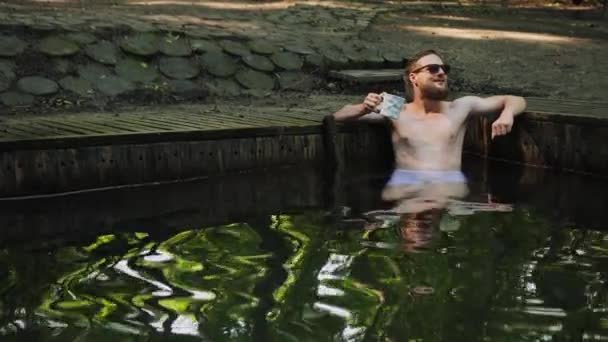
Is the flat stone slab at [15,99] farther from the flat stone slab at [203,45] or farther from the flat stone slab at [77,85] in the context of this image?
the flat stone slab at [203,45]

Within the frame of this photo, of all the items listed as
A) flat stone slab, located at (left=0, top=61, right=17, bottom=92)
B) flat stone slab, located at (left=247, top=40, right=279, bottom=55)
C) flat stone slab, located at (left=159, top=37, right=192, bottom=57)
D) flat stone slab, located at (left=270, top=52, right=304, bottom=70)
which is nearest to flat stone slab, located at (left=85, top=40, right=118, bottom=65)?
flat stone slab, located at (left=159, top=37, right=192, bottom=57)

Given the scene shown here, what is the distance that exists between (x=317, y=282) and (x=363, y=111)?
110 inches

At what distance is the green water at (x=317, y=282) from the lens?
325 cm

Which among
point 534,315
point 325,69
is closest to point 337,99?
point 325,69

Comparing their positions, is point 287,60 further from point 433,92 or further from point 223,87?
point 433,92

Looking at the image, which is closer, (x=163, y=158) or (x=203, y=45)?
(x=163, y=158)

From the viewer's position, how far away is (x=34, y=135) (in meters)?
5.67

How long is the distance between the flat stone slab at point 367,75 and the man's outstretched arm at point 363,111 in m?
2.10

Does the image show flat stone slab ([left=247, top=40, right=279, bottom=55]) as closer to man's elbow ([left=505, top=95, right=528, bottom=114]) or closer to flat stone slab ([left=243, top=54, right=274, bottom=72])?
flat stone slab ([left=243, top=54, right=274, bottom=72])

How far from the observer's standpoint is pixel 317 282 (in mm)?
3850

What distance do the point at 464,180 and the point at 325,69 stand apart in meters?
3.15

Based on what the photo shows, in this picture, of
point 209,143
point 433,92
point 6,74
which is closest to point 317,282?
point 209,143

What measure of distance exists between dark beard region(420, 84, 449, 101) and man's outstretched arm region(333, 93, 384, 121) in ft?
1.16

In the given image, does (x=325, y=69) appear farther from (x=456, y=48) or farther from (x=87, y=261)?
(x=87, y=261)
